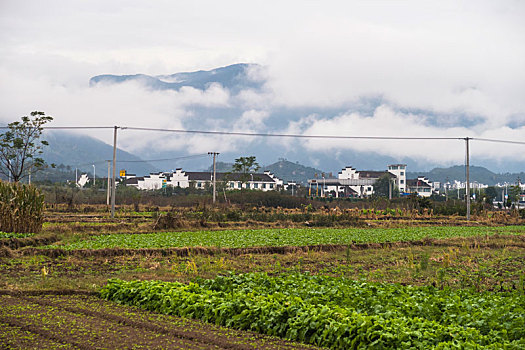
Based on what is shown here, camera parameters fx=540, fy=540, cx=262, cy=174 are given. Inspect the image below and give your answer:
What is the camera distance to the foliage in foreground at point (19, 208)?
24125 millimetres

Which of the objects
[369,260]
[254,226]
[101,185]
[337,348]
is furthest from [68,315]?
[101,185]

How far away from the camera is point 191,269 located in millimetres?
16047

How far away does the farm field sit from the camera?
9.01m

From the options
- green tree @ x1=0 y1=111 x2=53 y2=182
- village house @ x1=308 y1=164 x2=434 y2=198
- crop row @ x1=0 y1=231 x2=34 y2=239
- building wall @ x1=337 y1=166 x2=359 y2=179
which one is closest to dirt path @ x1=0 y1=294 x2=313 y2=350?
crop row @ x1=0 y1=231 x2=34 y2=239

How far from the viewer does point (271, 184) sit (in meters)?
122

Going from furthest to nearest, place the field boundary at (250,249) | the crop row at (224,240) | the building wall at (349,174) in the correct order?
the building wall at (349,174) < the crop row at (224,240) < the field boundary at (250,249)

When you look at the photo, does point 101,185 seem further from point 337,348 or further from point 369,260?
point 337,348

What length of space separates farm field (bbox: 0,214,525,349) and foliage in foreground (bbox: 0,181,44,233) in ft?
4.36

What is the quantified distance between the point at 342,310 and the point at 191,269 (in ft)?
25.8

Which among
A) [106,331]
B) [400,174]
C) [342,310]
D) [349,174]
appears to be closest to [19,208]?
[106,331]

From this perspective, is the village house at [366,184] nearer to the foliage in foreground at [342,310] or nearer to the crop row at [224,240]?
the crop row at [224,240]

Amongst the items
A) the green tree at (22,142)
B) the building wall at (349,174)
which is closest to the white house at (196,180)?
the building wall at (349,174)

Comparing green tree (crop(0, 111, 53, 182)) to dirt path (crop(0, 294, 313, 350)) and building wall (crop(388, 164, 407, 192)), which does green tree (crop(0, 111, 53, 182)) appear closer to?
dirt path (crop(0, 294, 313, 350))

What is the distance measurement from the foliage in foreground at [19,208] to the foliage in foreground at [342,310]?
46.8 ft
